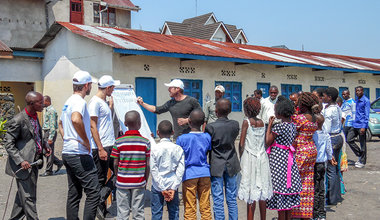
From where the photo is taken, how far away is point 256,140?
5.13 meters

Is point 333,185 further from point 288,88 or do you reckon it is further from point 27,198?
point 288,88

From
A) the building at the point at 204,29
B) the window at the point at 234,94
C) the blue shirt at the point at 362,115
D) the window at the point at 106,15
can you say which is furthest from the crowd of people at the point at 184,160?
the building at the point at 204,29

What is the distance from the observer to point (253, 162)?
201 inches

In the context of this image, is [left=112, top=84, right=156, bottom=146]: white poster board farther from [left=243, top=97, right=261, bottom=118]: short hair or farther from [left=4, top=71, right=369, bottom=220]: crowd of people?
[left=243, top=97, right=261, bottom=118]: short hair

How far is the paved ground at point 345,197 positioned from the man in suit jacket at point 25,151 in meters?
1.03

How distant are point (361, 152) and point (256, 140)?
6.53 m

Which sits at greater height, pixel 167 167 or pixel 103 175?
pixel 167 167

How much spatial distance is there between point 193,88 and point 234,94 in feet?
7.58

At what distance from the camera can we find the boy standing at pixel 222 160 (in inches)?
197

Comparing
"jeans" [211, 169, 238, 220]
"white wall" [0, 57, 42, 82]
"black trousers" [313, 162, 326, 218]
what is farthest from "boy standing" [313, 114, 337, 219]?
"white wall" [0, 57, 42, 82]

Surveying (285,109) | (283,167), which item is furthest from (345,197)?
Answer: (285,109)

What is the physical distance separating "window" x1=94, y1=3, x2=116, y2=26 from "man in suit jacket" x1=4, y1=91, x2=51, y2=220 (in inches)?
1014

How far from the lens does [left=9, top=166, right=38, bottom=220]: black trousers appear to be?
5141 mm

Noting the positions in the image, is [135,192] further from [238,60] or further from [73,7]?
[73,7]
